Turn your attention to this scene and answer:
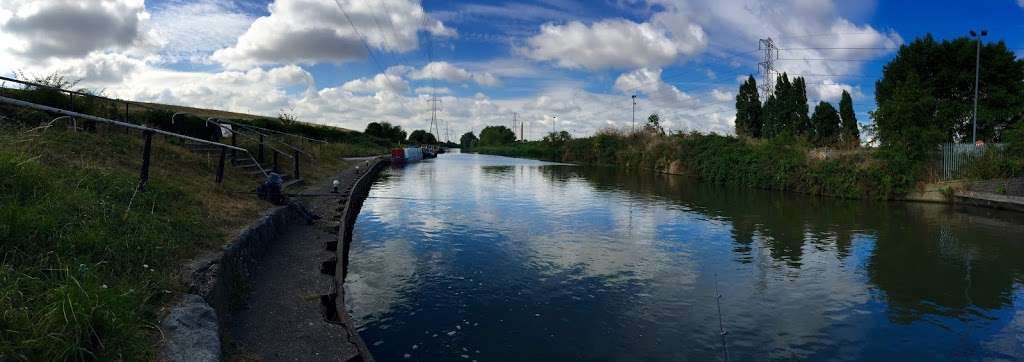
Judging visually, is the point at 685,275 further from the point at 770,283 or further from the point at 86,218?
the point at 86,218

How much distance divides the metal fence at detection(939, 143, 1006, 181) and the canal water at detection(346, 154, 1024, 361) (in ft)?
14.7

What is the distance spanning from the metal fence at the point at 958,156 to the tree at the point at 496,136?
119481mm

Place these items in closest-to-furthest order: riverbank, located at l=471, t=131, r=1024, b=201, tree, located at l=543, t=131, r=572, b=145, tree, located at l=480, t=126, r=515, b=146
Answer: riverbank, located at l=471, t=131, r=1024, b=201 → tree, located at l=543, t=131, r=572, b=145 → tree, located at l=480, t=126, r=515, b=146

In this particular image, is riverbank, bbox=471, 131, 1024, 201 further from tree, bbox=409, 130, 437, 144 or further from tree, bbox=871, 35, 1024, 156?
tree, bbox=409, 130, 437, 144

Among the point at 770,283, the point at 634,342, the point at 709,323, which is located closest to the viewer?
the point at 634,342

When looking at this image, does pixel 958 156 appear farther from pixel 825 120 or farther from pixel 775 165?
pixel 825 120

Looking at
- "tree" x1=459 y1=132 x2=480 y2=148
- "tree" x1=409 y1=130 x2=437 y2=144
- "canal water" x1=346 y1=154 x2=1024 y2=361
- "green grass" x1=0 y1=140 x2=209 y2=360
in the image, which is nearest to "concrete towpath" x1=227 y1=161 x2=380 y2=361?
"canal water" x1=346 y1=154 x2=1024 y2=361

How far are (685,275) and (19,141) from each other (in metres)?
8.34

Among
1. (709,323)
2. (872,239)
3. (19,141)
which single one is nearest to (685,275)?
(709,323)

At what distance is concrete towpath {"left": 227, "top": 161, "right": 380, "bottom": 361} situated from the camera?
14.2ft

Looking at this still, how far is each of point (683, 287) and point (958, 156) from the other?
1666cm

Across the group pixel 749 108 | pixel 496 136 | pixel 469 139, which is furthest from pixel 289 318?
pixel 469 139

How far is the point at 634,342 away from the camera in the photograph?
5594 mm

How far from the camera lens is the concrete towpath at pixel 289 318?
4328 mm
